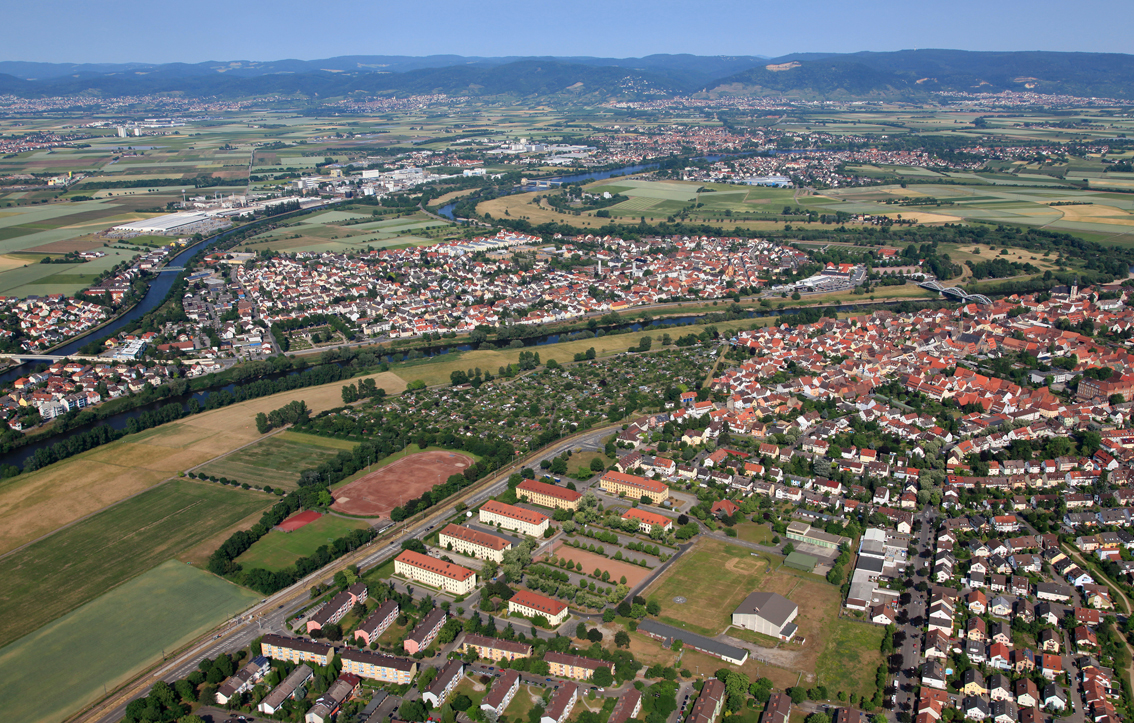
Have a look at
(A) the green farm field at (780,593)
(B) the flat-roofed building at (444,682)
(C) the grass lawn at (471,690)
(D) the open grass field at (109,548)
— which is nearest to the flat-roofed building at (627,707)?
(A) the green farm field at (780,593)

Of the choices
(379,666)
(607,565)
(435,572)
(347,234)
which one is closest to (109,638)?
(379,666)

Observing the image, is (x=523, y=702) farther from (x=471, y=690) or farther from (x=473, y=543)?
(x=473, y=543)

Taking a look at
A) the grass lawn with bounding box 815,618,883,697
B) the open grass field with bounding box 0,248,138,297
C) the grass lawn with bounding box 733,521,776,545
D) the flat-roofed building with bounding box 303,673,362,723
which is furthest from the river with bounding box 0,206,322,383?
the grass lawn with bounding box 815,618,883,697

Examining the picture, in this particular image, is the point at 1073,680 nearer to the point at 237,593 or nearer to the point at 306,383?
the point at 237,593

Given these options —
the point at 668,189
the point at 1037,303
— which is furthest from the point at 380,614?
the point at 668,189

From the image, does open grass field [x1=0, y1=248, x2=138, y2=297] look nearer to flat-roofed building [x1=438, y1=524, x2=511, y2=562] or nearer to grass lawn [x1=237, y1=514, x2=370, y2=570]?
grass lawn [x1=237, y1=514, x2=370, y2=570]

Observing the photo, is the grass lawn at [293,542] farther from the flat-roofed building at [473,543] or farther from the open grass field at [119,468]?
the open grass field at [119,468]
